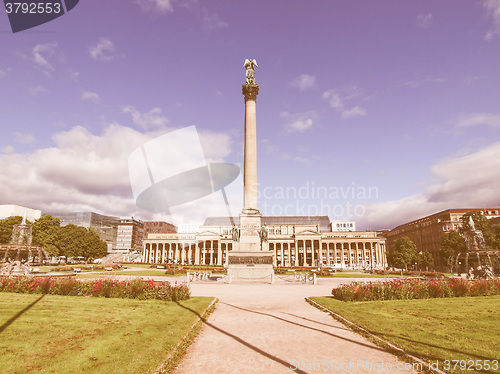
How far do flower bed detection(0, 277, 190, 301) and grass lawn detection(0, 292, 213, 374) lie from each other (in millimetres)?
1967

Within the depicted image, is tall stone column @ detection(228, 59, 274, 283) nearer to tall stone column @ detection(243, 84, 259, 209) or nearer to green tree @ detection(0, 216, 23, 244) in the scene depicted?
tall stone column @ detection(243, 84, 259, 209)

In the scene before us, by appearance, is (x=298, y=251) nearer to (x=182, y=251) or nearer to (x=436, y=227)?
(x=182, y=251)

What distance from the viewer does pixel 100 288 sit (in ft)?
71.3

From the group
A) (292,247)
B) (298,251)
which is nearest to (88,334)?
(298,251)

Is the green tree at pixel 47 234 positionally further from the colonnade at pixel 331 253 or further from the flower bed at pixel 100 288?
the colonnade at pixel 331 253

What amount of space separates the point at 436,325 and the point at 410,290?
10034 mm

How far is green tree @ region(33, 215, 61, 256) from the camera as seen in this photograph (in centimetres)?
8062

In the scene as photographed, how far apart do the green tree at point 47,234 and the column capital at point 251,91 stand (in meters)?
70.6

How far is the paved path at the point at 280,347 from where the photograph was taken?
8.70 metres

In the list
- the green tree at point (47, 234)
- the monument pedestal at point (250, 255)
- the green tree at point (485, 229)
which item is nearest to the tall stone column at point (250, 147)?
the monument pedestal at point (250, 255)

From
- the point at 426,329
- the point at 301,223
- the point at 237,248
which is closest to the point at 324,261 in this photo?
the point at 301,223

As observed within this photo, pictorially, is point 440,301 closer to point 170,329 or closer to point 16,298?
point 170,329

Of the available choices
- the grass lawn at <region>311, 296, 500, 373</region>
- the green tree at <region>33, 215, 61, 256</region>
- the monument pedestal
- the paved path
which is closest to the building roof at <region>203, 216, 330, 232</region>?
the green tree at <region>33, 215, 61, 256</region>

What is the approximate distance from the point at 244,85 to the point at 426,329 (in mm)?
43349
